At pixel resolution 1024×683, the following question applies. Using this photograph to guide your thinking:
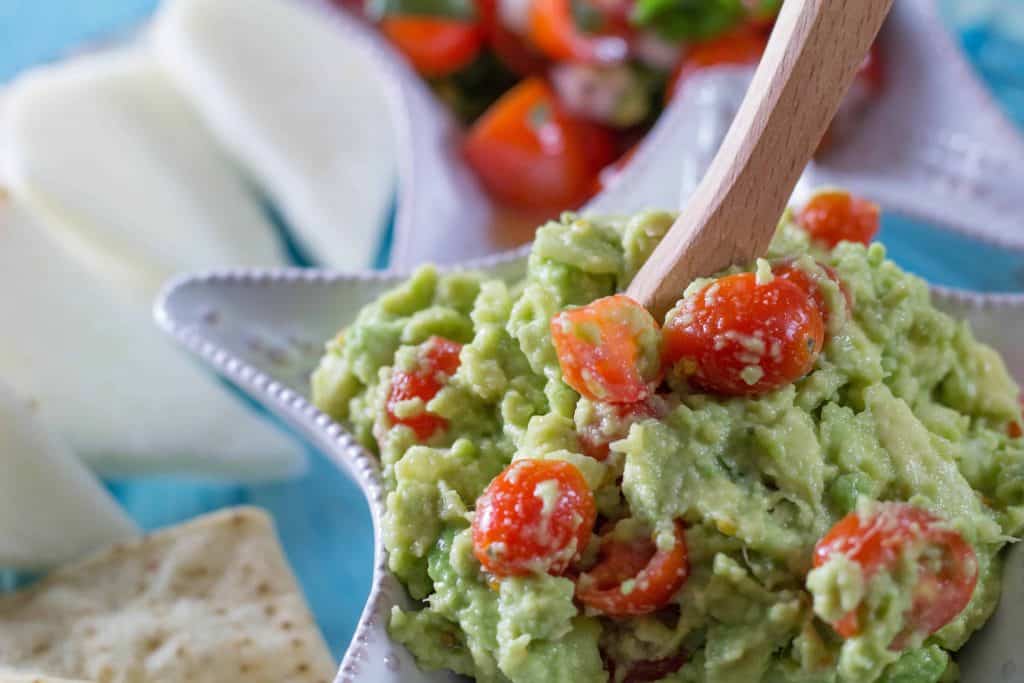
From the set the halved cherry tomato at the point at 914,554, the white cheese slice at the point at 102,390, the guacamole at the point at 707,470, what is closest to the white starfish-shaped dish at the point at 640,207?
the guacamole at the point at 707,470

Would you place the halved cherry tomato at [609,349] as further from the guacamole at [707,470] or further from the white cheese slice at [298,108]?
the white cheese slice at [298,108]

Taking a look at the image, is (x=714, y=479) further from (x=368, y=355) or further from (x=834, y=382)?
(x=368, y=355)

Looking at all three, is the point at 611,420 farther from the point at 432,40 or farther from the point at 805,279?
the point at 432,40

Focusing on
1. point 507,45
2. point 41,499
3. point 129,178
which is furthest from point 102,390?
point 507,45

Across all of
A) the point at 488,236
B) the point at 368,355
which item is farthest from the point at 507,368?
the point at 488,236

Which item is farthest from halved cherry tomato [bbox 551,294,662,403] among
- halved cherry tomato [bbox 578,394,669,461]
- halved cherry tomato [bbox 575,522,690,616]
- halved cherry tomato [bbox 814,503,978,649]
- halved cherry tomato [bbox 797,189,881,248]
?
halved cherry tomato [bbox 797,189,881,248]

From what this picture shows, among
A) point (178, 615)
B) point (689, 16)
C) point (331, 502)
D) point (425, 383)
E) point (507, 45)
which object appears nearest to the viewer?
point (425, 383)

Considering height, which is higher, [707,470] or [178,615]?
[707,470]

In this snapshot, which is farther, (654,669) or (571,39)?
(571,39)
